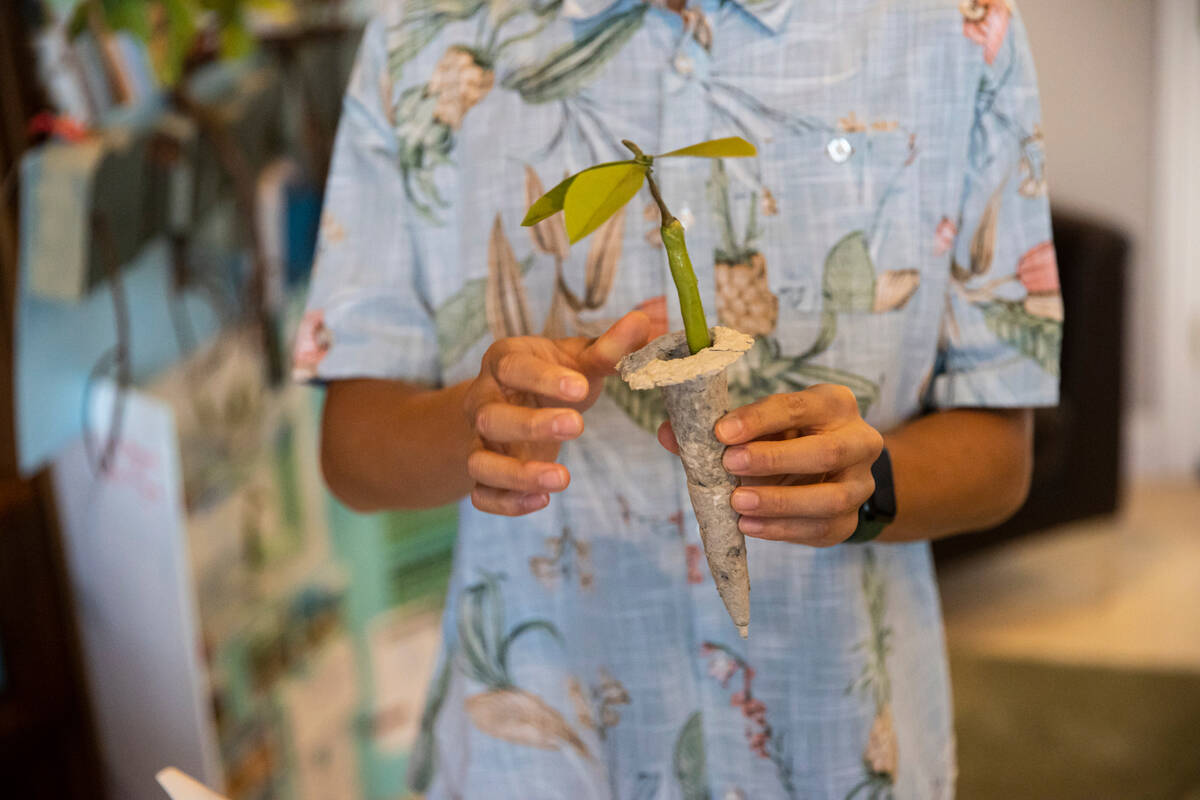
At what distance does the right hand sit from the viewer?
0.47 metres

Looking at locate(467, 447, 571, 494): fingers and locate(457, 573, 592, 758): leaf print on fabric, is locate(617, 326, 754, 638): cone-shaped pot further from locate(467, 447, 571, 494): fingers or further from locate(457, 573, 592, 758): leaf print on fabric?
locate(457, 573, 592, 758): leaf print on fabric

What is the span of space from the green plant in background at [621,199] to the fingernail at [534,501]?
0.10 meters

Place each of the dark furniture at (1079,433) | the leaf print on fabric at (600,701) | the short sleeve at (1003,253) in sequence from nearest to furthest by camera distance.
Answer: the short sleeve at (1003,253)
the leaf print on fabric at (600,701)
the dark furniture at (1079,433)

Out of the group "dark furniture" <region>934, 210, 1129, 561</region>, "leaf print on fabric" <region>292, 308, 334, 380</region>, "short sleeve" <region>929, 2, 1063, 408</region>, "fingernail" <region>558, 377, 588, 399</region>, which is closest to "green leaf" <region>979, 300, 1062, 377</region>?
"short sleeve" <region>929, 2, 1063, 408</region>

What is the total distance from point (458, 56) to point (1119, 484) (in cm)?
183

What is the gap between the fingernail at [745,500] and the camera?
0.48m

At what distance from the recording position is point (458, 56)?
0.71m

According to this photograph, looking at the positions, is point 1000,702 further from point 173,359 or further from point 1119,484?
point 173,359

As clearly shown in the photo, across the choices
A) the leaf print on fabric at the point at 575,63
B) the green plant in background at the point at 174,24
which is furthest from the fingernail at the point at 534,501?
the green plant in background at the point at 174,24

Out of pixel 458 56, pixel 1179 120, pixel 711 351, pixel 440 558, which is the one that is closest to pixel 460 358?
pixel 458 56

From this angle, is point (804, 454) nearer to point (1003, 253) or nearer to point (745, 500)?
point (745, 500)

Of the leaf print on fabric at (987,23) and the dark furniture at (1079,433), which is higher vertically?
the leaf print on fabric at (987,23)

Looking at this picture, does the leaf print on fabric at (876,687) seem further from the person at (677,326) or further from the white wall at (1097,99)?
the white wall at (1097,99)

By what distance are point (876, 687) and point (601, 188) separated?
1.45ft
